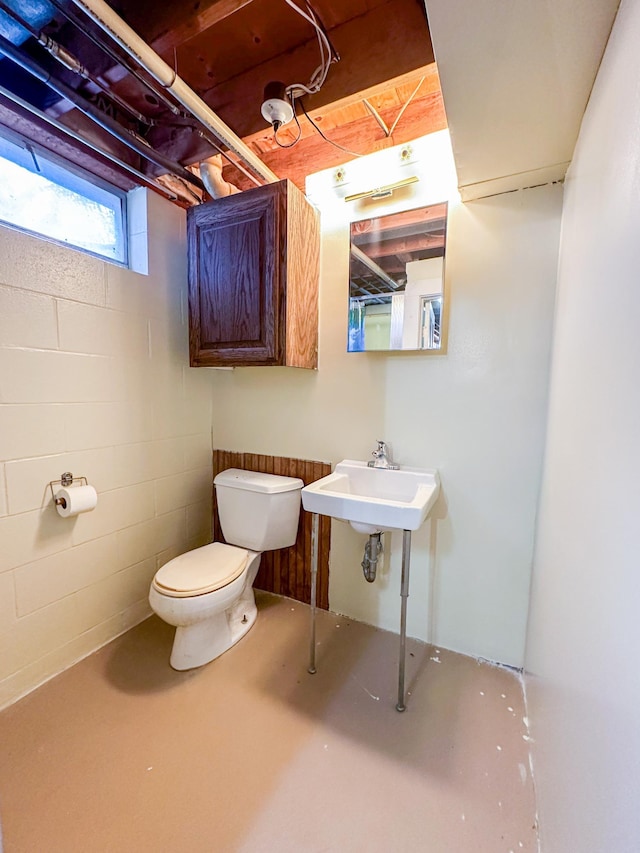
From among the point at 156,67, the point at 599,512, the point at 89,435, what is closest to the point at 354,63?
the point at 156,67

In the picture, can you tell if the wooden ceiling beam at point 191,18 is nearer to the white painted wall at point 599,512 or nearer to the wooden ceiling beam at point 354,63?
the wooden ceiling beam at point 354,63

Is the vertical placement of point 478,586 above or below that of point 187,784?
above

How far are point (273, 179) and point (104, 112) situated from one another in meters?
0.72

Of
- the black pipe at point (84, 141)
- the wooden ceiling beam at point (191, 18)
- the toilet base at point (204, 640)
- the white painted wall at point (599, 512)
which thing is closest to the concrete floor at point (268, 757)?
the toilet base at point (204, 640)

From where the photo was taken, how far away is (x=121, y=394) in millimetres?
1652

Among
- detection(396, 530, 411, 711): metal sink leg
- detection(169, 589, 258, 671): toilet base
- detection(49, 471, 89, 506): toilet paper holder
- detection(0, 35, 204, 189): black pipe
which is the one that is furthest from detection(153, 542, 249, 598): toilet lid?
detection(0, 35, 204, 189): black pipe

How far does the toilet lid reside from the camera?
143 centimetres

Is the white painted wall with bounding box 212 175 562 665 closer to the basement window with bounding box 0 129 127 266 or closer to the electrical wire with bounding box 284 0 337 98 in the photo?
the electrical wire with bounding box 284 0 337 98

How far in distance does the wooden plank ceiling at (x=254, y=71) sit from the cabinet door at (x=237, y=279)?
29 centimetres

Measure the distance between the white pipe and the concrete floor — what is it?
7.19 feet

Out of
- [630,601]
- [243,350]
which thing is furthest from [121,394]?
[630,601]

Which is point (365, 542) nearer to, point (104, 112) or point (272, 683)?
point (272, 683)

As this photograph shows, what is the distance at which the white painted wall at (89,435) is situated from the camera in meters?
1.30

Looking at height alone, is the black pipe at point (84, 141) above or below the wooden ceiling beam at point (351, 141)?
below
